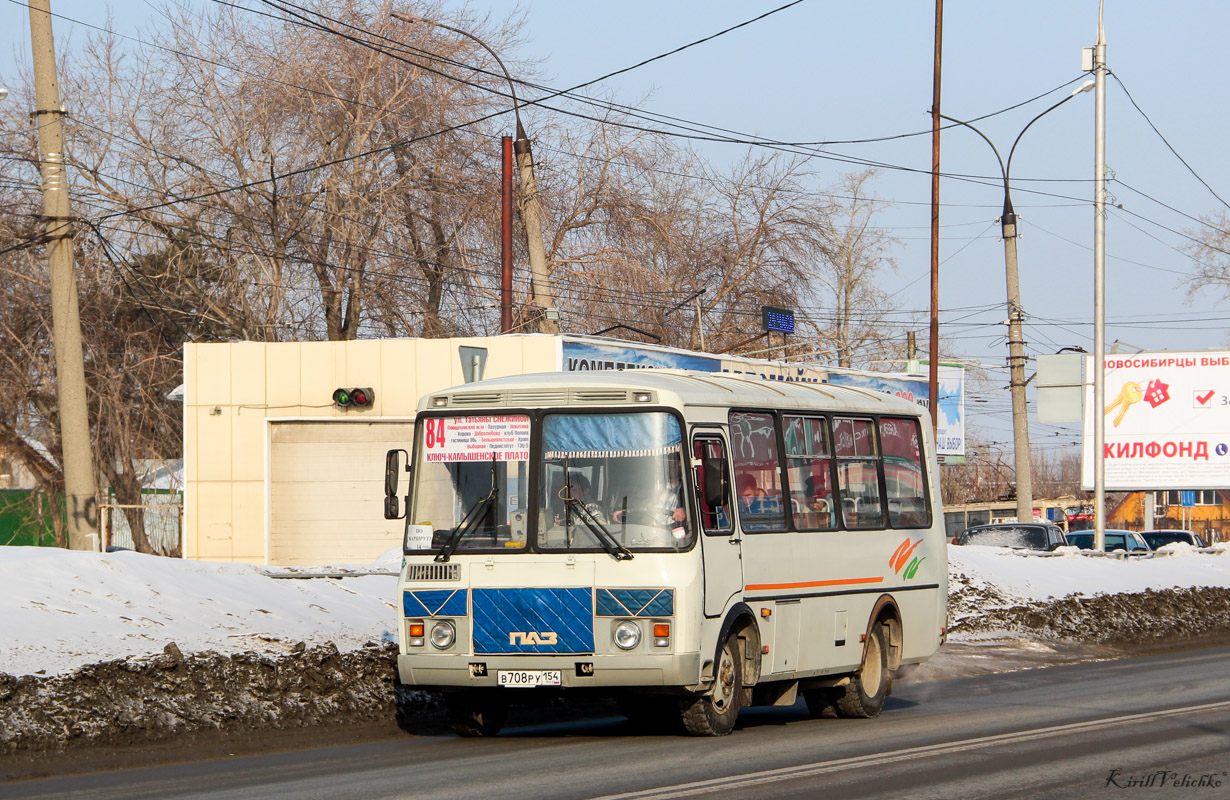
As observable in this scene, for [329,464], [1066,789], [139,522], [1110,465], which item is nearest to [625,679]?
[1066,789]

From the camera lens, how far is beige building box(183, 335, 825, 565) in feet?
99.1

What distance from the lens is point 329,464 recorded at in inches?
1196

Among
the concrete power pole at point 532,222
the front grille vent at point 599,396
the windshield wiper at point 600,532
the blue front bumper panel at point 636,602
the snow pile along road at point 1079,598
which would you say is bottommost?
the snow pile along road at point 1079,598

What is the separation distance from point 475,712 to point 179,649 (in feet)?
8.24

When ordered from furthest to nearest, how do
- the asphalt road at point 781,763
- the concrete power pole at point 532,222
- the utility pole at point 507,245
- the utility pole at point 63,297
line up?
the concrete power pole at point 532,222, the utility pole at point 507,245, the utility pole at point 63,297, the asphalt road at point 781,763

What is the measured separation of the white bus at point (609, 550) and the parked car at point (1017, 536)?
1897 cm

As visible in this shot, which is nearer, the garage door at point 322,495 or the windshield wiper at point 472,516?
the windshield wiper at point 472,516

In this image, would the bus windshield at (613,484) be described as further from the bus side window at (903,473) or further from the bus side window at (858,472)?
the bus side window at (903,473)

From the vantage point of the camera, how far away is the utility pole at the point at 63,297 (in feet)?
58.3

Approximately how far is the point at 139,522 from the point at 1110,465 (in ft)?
100

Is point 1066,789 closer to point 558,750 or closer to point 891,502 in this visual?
point 558,750

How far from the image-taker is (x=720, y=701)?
1157 centimetres

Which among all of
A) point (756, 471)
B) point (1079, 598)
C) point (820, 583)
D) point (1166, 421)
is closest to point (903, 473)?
point (820, 583)

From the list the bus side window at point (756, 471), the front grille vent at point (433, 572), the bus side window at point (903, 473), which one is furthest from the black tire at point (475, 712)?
the bus side window at point (903, 473)
